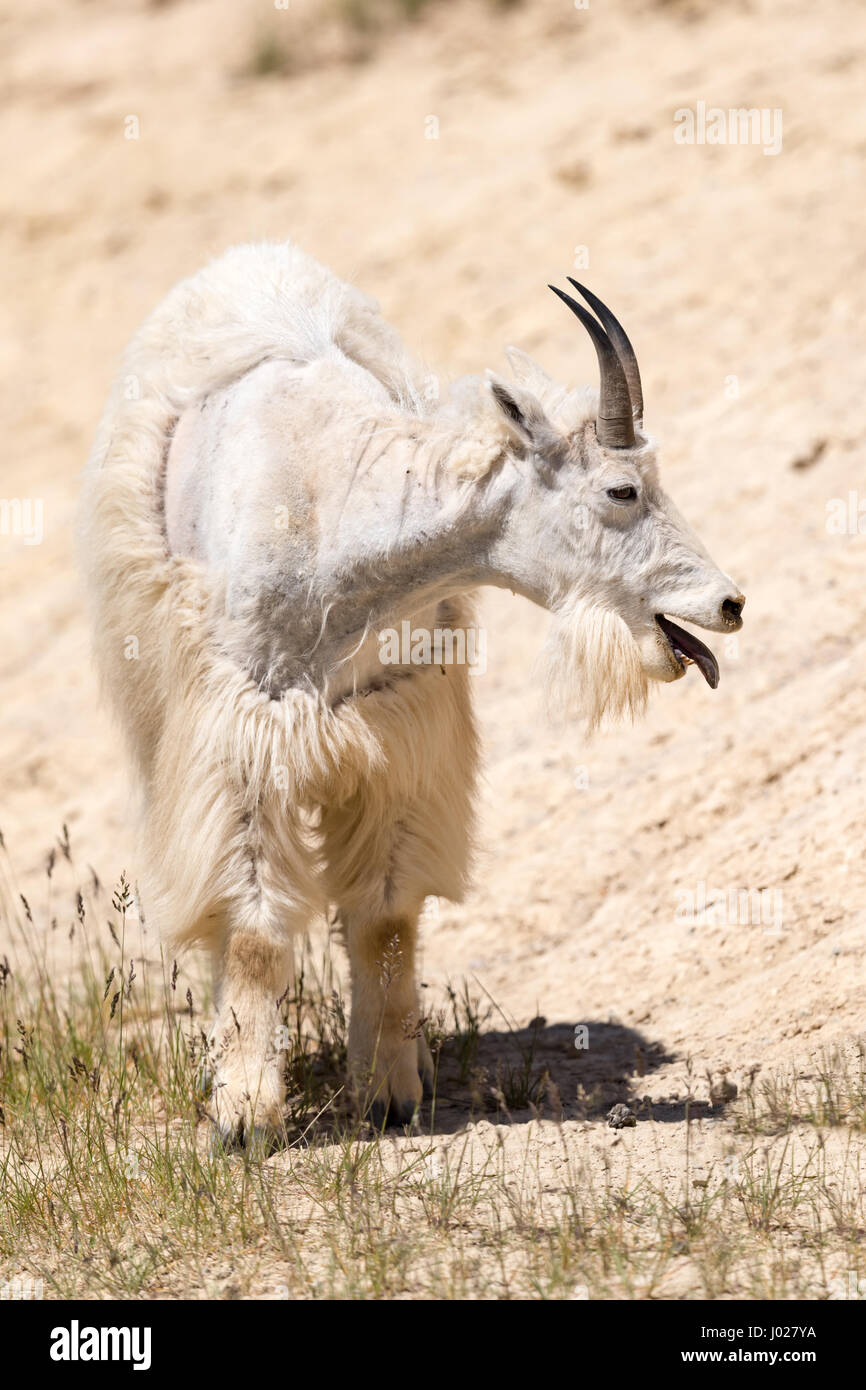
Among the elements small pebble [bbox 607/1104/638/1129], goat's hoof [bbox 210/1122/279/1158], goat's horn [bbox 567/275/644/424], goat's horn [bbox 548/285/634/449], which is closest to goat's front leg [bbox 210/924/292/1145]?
goat's hoof [bbox 210/1122/279/1158]

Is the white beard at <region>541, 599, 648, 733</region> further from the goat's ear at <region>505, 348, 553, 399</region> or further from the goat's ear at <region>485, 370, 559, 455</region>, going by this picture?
the goat's ear at <region>505, 348, 553, 399</region>

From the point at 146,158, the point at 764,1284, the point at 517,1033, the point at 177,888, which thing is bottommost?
the point at 764,1284

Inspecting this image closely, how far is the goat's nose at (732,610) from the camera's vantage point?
4391 mm

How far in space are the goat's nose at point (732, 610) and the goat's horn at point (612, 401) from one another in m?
0.52

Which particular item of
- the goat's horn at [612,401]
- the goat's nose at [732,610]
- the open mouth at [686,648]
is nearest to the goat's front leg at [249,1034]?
the open mouth at [686,648]

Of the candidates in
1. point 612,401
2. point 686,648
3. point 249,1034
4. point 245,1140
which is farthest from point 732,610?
point 245,1140

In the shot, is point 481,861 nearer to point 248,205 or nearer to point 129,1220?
point 129,1220

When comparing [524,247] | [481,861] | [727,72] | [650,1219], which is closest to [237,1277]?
[650,1219]

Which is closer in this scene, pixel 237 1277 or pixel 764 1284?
pixel 764 1284

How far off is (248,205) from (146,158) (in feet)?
4.51

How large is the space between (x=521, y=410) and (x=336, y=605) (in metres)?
0.79

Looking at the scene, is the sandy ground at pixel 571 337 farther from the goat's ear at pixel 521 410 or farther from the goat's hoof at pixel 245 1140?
the goat's ear at pixel 521 410

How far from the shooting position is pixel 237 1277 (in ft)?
12.7

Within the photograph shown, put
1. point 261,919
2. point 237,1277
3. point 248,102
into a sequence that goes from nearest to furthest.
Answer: point 237,1277 → point 261,919 → point 248,102
